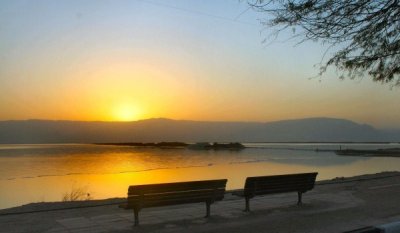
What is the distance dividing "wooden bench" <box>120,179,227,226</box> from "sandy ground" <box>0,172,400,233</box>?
1.17 feet

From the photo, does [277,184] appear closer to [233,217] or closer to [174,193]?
[233,217]

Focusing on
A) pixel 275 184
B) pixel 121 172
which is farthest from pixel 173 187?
pixel 121 172

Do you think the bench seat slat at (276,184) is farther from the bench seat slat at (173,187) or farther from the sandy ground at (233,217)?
the bench seat slat at (173,187)

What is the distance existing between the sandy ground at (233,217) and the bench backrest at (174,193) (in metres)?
0.38

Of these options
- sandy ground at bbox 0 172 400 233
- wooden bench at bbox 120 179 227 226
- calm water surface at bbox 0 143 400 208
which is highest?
wooden bench at bbox 120 179 227 226

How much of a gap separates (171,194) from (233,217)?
1.39 meters

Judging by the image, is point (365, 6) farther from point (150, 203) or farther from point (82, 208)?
point (82, 208)

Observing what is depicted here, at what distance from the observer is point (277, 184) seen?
10781 mm

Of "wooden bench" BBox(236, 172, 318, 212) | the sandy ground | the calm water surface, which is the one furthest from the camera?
the calm water surface

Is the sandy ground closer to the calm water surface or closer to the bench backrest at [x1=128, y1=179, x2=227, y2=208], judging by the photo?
the bench backrest at [x1=128, y1=179, x2=227, y2=208]

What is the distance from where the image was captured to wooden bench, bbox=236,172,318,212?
10188mm

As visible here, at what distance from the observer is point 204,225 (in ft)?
28.3

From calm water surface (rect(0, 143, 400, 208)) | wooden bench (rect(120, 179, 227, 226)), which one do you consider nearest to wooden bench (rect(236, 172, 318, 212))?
wooden bench (rect(120, 179, 227, 226))

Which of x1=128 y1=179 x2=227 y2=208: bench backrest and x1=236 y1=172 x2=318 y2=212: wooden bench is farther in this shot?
x1=236 y1=172 x2=318 y2=212: wooden bench
